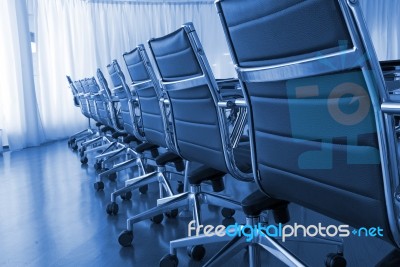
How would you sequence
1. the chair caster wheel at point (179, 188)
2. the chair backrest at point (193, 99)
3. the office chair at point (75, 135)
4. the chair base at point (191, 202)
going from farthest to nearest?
the office chair at point (75, 135) < the chair caster wheel at point (179, 188) < the chair base at point (191, 202) < the chair backrest at point (193, 99)

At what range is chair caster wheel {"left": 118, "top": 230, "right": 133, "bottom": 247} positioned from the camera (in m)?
2.07

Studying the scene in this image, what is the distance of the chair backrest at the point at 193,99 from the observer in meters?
1.51

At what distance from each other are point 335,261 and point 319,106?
3.31 feet

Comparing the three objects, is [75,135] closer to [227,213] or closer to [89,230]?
[89,230]

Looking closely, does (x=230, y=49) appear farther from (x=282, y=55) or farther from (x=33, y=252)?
(x=33, y=252)

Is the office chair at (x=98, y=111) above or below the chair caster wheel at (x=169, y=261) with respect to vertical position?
above

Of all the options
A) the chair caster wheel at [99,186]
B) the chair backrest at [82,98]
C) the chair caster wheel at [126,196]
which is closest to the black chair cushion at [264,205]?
the chair caster wheel at [126,196]

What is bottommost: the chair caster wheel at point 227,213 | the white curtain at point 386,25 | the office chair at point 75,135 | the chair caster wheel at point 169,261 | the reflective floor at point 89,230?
the reflective floor at point 89,230

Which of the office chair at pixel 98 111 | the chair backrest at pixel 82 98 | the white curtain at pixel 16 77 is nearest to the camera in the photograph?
the office chair at pixel 98 111

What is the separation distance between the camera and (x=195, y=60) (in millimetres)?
1524

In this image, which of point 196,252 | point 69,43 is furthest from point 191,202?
point 69,43

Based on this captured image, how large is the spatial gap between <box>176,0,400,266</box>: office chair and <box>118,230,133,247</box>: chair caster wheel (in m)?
1.11

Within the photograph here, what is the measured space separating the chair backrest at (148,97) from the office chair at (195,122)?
22 centimetres

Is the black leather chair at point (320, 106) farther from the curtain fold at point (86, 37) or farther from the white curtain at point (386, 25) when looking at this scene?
the white curtain at point (386, 25)
